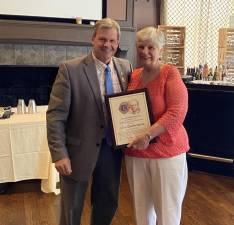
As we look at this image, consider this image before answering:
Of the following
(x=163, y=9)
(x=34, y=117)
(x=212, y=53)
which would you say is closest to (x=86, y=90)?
(x=34, y=117)

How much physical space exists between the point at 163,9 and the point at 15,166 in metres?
2.56

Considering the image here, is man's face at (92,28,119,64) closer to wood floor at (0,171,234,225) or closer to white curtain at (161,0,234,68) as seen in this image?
wood floor at (0,171,234,225)

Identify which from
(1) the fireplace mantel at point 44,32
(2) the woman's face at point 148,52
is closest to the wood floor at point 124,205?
(2) the woman's face at point 148,52

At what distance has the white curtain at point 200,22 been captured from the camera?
4.04 m

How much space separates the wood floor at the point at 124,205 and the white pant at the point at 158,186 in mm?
728

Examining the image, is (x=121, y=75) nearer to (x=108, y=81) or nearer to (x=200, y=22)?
(x=108, y=81)

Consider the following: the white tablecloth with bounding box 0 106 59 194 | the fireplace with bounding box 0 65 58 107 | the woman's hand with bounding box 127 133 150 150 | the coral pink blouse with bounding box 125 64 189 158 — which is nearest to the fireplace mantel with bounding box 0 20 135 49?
the fireplace with bounding box 0 65 58 107

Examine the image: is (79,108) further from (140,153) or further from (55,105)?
(140,153)

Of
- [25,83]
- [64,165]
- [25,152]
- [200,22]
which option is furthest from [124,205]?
[200,22]

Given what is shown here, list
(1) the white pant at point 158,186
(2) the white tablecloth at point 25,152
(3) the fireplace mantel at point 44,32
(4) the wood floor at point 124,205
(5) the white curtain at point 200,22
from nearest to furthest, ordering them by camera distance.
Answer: (1) the white pant at point 158,186 < (4) the wood floor at point 124,205 < (2) the white tablecloth at point 25,152 < (3) the fireplace mantel at point 44,32 < (5) the white curtain at point 200,22

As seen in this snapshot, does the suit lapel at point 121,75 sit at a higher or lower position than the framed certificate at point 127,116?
higher

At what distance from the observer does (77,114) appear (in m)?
1.58

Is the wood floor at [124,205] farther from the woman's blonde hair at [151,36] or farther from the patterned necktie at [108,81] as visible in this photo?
the woman's blonde hair at [151,36]

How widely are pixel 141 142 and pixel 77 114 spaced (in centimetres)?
34
